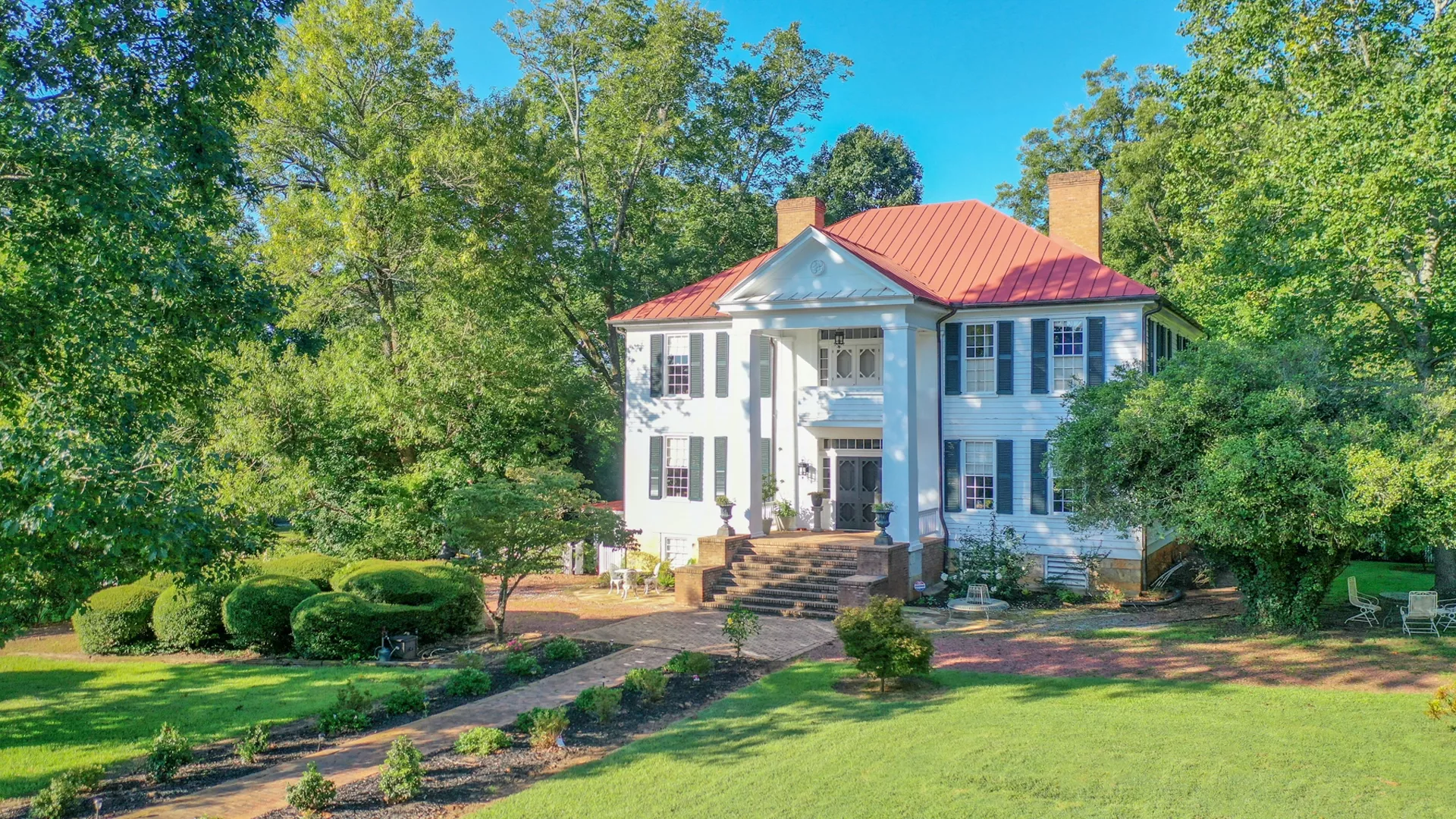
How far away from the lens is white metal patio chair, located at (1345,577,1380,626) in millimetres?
16281

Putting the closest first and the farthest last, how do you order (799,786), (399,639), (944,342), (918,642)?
1. (799,786)
2. (918,642)
3. (399,639)
4. (944,342)

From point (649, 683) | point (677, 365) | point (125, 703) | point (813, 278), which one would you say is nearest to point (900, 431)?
point (813, 278)

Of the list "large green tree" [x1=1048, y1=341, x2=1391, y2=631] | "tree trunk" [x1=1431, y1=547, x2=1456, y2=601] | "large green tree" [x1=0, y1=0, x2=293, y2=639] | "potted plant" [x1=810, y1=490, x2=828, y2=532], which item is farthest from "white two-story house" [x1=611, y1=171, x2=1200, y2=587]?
"large green tree" [x1=0, y1=0, x2=293, y2=639]

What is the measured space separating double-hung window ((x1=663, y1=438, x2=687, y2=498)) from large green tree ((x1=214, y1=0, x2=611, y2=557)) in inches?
146

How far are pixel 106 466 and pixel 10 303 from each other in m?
3.20

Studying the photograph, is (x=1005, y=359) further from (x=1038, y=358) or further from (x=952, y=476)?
(x=952, y=476)

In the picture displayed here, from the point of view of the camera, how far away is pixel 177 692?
13.6m

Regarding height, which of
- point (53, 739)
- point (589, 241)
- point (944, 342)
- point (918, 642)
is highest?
point (589, 241)

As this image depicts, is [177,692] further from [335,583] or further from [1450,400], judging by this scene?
[1450,400]

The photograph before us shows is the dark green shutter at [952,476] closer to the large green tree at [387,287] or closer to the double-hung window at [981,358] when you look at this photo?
the double-hung window at [981,358]

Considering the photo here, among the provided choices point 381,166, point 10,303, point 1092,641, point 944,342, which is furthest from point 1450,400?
point 381,166

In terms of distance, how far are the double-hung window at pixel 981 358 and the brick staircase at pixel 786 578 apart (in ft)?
16.3

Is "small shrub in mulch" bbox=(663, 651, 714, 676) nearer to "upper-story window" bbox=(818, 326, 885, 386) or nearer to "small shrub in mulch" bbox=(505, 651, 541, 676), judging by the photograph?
"small shrub in mulch" bbox=(505, 651, 541, 676)

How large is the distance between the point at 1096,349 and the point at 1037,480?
3.19 meters
